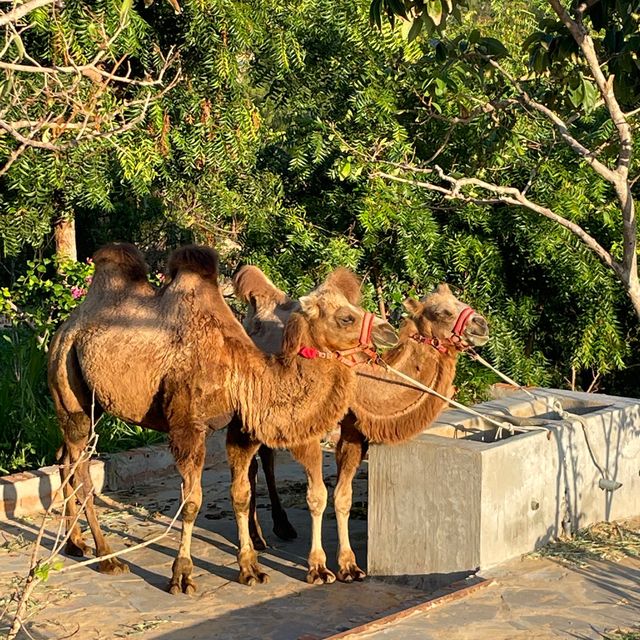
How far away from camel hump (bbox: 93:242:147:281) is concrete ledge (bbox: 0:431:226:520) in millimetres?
1793

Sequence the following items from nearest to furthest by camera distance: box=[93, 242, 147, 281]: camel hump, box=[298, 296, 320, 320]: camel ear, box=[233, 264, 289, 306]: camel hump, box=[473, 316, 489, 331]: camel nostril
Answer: box=[298, 296, 320, 320]: camel ear
box=[473, 316, 489, 331]: camel nostril
box=[93, 242, 147, 281]: camel hump
box=[233, 264, 289, 306]: camel hump

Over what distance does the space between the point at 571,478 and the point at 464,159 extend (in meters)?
5.42

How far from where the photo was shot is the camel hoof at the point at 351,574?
762 cm

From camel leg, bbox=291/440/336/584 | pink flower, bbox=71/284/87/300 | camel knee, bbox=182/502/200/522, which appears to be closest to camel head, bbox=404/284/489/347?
camel leg, bbox=291/440/336/584

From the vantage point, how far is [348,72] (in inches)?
487

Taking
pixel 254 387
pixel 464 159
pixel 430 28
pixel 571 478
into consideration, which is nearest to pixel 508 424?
pixel 571 478

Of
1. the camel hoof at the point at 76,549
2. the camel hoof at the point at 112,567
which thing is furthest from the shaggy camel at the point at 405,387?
the camel hoof at the point at 76,549

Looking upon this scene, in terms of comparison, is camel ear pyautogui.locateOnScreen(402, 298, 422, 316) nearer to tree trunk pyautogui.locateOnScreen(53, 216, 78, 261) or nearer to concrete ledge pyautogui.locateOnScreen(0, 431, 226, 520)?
concrete ledge pyautogui.locateOnScreen(0, 431, 226, 520)

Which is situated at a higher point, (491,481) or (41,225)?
(41,225)

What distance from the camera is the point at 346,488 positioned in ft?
26.2

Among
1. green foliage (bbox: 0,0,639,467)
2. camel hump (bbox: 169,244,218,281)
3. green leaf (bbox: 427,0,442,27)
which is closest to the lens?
green leaf (bbox: 427,0,442,27)

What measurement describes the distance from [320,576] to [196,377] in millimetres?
1549

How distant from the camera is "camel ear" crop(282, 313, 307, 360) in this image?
7527 mm

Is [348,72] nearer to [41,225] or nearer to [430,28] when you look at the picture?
[41,225]
